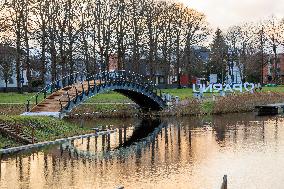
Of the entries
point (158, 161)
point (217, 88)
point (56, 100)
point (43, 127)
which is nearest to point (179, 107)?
point (217, 88)

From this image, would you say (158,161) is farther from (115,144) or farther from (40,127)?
(40,127)

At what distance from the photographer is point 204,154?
100 feet

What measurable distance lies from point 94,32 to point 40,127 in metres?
39.9

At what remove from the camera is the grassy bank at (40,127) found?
3425cm

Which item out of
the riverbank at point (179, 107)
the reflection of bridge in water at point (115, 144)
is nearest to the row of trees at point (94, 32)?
the riverbank at point (179, 107)

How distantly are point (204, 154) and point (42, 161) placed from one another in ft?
28.3

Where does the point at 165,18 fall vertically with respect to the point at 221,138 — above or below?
above

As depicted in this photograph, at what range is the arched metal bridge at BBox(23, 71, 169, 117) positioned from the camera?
Result: 1683 inches

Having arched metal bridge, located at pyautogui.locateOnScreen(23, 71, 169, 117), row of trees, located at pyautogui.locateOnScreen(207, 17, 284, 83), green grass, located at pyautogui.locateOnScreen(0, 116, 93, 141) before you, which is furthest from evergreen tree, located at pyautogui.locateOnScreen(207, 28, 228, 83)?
green grass, located at pyautogui.locateOnScreen(0, 116, 93, 141)

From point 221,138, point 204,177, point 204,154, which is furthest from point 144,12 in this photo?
point 204,177

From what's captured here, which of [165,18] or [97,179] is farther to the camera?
[165,18]

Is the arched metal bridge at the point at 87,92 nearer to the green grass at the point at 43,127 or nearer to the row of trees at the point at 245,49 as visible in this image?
the green grass at the point at 43,127

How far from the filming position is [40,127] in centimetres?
3616

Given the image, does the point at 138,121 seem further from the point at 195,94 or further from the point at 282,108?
the point at 282,108
